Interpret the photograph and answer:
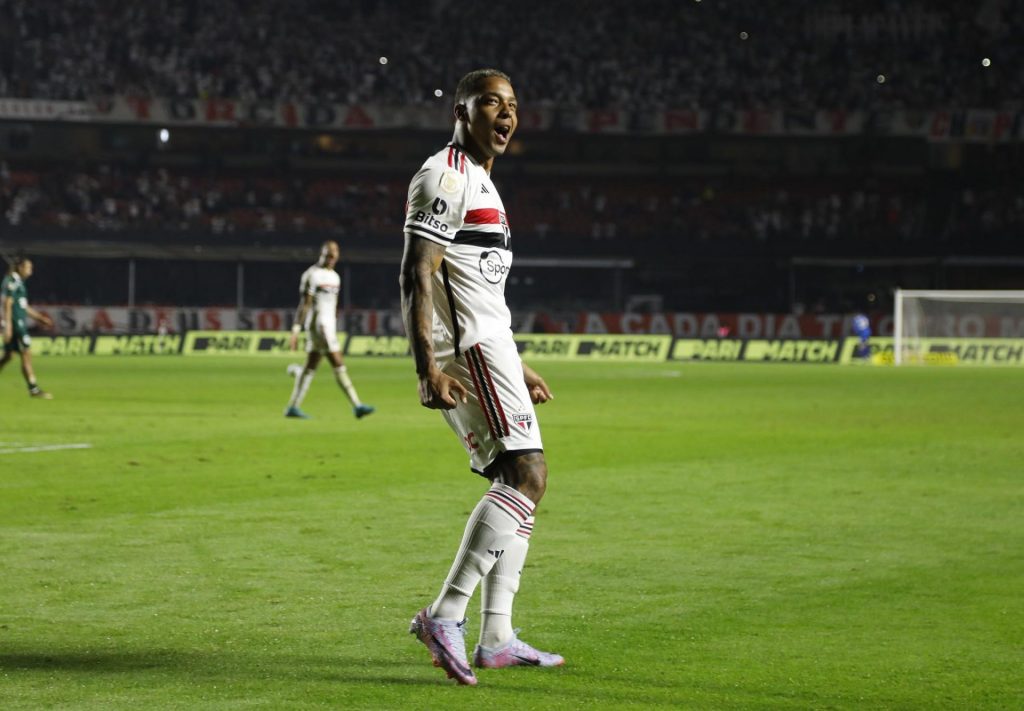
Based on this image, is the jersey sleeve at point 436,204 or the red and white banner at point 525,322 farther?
the red and white banner at point 525,322

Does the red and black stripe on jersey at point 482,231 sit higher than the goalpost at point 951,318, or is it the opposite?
the red and black stripe on jersey at point 482,231

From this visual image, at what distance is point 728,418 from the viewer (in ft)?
67.7

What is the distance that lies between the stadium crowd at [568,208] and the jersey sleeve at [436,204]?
2124 inches

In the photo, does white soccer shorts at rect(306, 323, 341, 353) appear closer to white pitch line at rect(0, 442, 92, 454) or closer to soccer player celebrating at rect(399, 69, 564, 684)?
white pitch line at rect(0, 442, 92, 454)

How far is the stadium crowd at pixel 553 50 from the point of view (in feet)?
201

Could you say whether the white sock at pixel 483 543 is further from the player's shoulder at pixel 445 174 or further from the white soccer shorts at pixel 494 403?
the player's shoulder at pixel 445 174

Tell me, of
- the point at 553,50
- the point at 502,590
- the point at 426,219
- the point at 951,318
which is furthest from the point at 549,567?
the point at 553,50

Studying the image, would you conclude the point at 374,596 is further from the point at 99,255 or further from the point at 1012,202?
the point at 1012,202

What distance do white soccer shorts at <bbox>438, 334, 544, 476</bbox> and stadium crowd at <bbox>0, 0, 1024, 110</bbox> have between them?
2220 inches

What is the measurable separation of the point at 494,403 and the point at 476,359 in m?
0.19

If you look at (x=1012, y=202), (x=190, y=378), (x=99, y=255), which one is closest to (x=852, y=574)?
(x=190, y=378)

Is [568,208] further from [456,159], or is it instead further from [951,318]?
[456,159]

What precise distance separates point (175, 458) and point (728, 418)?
886 centimetres

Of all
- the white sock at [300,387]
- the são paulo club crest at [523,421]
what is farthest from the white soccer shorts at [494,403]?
the white sock at [300,387]
